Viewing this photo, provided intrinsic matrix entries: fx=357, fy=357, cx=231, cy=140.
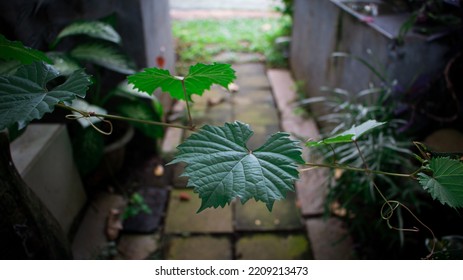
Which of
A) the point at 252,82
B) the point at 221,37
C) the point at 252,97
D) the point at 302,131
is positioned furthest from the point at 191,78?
the point at 221,37

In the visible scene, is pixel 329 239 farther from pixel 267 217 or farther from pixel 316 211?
pixel 267 217

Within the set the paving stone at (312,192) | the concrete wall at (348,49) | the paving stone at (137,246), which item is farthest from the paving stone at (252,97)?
the paving stone at (137,246)

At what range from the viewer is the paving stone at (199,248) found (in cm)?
199

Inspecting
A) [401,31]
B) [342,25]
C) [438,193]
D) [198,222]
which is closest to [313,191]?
[198,222]

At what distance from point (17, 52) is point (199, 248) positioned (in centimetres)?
153

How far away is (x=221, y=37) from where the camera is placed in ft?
17.6

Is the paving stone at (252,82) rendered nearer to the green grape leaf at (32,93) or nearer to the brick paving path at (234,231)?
the brick paving path at (234,231)

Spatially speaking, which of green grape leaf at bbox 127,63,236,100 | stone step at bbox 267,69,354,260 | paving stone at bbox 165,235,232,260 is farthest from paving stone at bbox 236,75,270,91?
green grape leaf at bbox 127,63,236,100

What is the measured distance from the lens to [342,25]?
2.67 m

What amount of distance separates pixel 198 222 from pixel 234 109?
1.59 meters

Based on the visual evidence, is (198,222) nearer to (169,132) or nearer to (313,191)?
(313,191)

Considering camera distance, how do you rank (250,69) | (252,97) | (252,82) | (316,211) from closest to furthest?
(316,211) → (252,97) → (252,82) → (250,69)

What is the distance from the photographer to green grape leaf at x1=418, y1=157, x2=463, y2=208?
2.23 ft

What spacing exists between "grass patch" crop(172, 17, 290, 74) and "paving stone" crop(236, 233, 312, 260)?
2.56m
